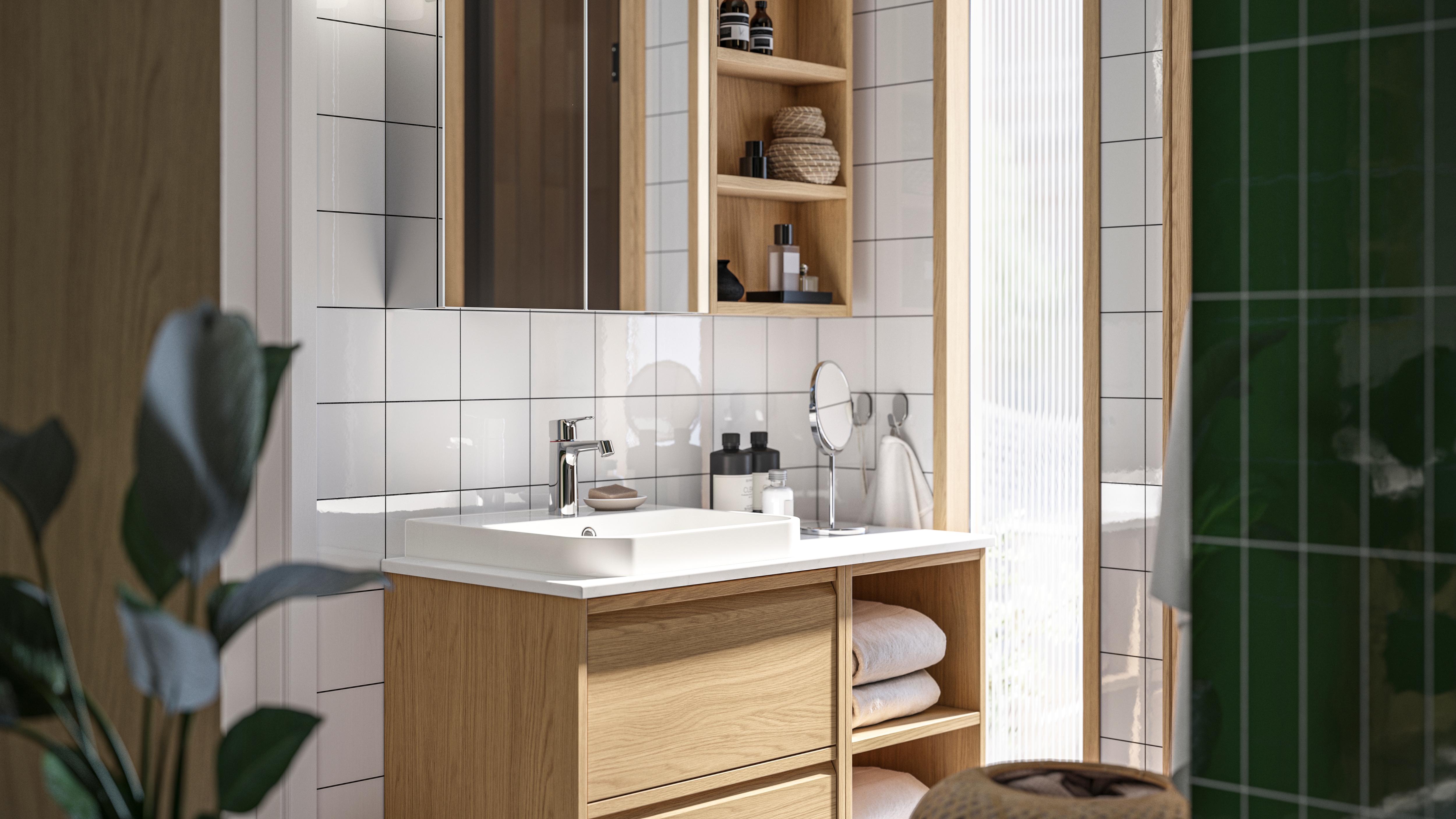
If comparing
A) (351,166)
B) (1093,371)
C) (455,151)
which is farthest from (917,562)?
(351,166)

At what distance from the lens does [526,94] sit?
7.84 feet

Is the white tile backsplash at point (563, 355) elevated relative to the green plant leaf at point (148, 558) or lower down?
elevated

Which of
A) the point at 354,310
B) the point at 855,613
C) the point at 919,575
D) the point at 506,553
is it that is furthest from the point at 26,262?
the point at 919,575

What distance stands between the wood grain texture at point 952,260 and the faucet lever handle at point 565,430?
90cm

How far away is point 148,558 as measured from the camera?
0.74 metres

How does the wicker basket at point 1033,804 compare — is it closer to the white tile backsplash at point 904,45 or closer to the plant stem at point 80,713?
the plant stem at point 80,713

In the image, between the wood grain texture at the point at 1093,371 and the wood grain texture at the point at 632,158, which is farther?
the wood grain texture at the point at 1093,371

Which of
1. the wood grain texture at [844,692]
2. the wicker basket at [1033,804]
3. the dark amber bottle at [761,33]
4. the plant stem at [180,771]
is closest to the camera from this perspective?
the plant stem at [180,771]

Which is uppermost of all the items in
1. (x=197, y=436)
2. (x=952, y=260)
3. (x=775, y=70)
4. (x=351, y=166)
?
(x=775, y=70)


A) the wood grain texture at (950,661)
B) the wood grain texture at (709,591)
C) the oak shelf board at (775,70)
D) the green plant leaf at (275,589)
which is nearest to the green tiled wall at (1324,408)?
the green plant leaf at (275,589)

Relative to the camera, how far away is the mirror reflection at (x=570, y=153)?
236cm

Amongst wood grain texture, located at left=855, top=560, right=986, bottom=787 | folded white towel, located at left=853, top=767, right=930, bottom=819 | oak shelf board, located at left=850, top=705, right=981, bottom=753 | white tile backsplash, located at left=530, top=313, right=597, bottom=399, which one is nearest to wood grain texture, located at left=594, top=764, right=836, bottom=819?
oak shelf board, located at left=850, top=705, right=981, bottom=753

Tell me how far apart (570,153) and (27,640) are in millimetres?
1825

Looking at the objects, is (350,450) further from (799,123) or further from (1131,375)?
(1131,375)
